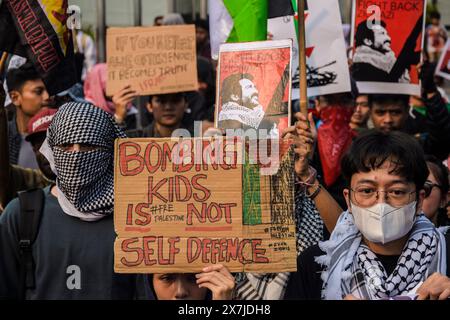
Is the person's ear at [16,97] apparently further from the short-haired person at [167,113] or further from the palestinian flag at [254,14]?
the palestinian flag at [254,14]

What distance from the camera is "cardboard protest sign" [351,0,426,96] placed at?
724cm

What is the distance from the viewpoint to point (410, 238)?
4.29 m

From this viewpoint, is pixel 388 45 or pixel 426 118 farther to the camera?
pixel 426 118

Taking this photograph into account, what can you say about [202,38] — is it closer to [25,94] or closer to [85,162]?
[25,94]

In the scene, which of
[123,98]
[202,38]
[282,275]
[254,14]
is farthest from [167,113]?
[202,38]

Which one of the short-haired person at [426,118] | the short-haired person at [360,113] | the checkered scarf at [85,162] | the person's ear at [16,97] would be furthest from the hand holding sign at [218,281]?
the person's ear at [16,97]

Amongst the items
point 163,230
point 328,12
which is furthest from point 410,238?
point 328,12

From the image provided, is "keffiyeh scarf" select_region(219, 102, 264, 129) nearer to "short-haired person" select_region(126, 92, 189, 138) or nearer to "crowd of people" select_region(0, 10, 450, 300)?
"crowd of people" select_region(0, 10, 450, 300)

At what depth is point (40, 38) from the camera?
580cm

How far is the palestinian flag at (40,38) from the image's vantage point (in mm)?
5777

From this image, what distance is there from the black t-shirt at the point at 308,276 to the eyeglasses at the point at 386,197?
8.9 inches

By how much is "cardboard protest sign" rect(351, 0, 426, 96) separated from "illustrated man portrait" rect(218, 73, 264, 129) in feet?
7.94

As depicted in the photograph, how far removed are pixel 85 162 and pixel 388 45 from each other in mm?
3153

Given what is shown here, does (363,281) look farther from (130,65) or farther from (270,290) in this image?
(130,65)
